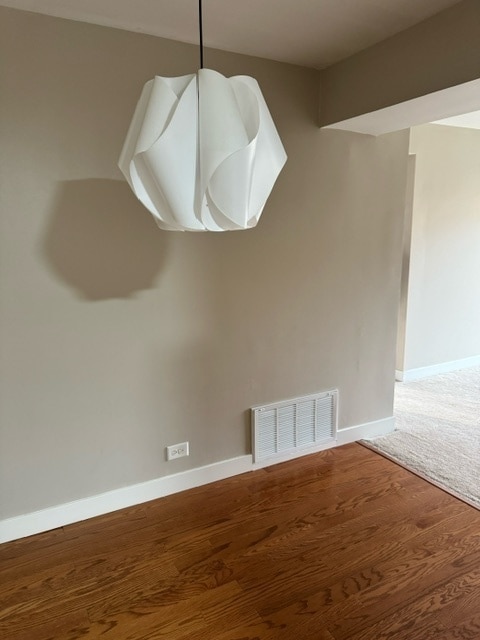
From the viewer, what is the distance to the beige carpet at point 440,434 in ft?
9.23

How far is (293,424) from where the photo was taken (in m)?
3.00

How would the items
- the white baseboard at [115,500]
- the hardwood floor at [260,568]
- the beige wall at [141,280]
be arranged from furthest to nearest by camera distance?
1. the white baseboard at [115,500]
2. the beige wall at [141,280]
3. the hardwood floor at [260,568]

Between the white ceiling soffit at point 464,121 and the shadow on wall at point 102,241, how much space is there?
3081 mm

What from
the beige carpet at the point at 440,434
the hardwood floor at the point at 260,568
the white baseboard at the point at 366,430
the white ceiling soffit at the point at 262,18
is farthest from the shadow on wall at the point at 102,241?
the beige carpet at the point at 440,434

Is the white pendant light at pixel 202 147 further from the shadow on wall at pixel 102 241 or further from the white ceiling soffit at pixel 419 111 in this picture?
the white ceiling soffit at pixel 419 111

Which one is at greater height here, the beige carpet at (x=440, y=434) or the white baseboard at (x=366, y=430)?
the white baseboard at (x=366, y=430)

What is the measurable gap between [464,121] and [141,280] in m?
3.51

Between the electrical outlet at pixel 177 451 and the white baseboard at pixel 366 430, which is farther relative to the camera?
the white baseboard at pixel 366 430

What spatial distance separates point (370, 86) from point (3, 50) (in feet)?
5.77

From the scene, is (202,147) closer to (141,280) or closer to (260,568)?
(141,280)

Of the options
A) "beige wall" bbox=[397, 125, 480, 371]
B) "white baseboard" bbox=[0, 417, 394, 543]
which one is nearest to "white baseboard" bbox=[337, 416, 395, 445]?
"white baseboard" bbox=[0, 417, 394, 543]

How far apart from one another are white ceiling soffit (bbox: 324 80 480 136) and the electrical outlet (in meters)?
2.10

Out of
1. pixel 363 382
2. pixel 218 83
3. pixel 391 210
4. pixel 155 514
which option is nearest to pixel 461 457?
pixel 363 382

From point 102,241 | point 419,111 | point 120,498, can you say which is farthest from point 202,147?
point 120,498
